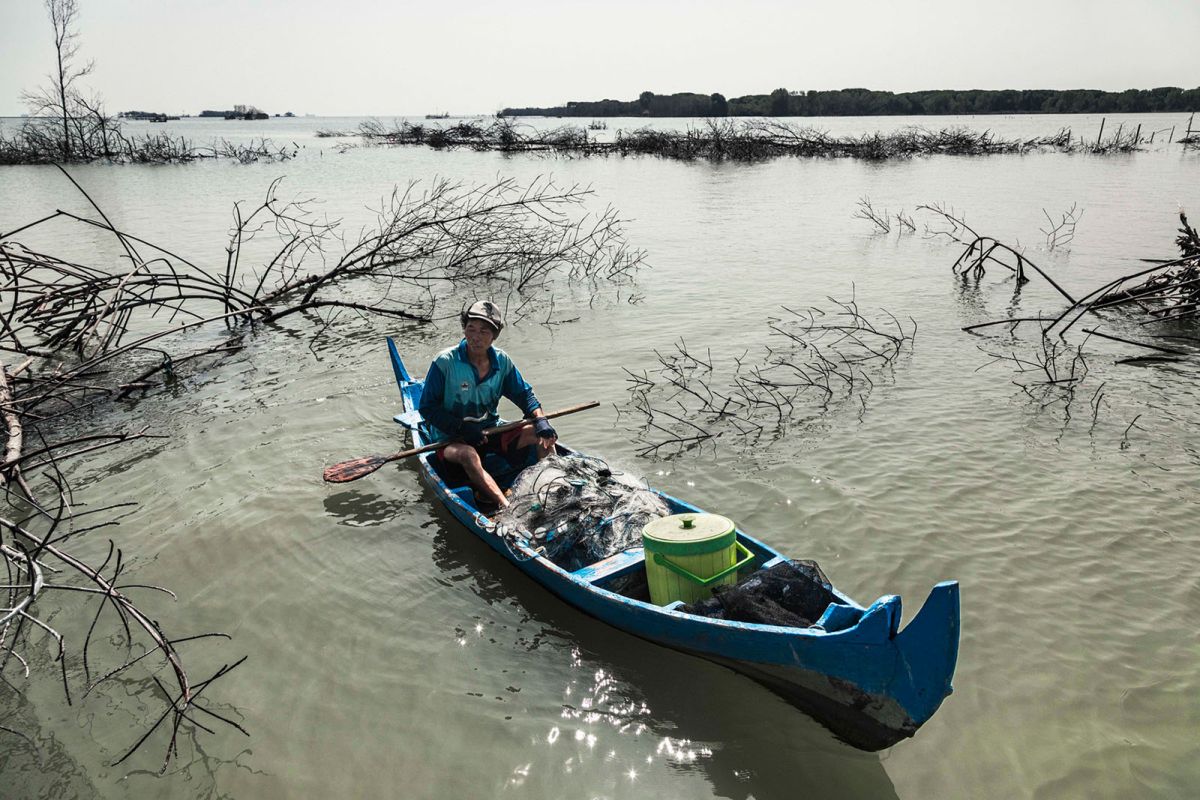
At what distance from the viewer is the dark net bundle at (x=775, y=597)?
4.36m

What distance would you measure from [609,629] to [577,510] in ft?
3.10

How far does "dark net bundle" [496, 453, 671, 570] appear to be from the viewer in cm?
539

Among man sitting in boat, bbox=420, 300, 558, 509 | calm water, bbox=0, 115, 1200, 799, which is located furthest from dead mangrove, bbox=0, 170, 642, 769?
man sitting in boat, bbox=420, 300, 558, 509

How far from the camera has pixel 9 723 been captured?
14.4ft

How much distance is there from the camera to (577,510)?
5629mm

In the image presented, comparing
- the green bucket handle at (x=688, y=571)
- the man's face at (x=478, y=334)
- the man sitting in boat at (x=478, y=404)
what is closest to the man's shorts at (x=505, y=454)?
the man sitting in boat at (x=478, y=404)

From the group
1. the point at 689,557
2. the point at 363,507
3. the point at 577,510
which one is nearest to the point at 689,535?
the point at 689,557

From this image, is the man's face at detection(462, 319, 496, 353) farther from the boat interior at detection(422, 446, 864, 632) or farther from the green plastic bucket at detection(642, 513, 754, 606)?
the green plastic bucket at detection(642, 513, 754, 606)

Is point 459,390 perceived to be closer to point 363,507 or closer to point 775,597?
point 363,507

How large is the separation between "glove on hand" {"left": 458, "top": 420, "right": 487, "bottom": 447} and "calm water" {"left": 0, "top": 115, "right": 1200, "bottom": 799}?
79cm

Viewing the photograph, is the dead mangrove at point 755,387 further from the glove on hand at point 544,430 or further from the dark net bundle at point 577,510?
the dark net bundle at point 577,510

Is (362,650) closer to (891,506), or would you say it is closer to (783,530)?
(783,530)

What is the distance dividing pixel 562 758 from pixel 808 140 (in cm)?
4342

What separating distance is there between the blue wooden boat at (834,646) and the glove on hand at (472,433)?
66.2 inches
